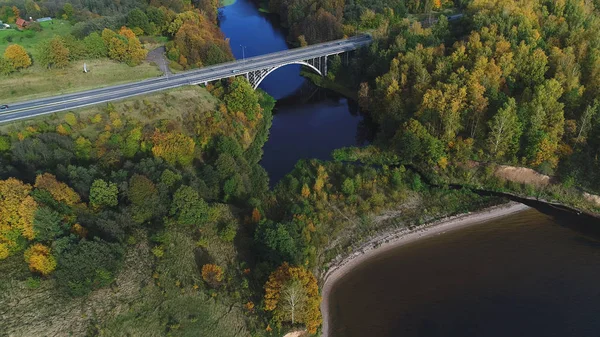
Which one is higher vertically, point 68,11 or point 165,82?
point 68,11

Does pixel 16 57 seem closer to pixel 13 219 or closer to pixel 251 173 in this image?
pixel 13 219

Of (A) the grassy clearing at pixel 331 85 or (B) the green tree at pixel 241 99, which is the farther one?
(A) the grassy clearing at pixel 331 85

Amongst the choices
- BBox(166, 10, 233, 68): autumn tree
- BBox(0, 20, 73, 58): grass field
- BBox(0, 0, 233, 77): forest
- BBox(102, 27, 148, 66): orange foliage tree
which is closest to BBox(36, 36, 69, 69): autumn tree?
BBox(0, 0, 233, 77): forest

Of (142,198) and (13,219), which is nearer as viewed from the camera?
(13,219)

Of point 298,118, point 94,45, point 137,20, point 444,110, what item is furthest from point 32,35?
point 444,110

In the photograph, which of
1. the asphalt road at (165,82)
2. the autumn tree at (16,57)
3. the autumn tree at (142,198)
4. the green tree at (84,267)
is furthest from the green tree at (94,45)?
the green tree at (84,267)

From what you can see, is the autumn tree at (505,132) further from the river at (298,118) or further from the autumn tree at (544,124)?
the river at (298,118)

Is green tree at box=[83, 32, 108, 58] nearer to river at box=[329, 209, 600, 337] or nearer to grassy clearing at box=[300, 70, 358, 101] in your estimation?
grassy clearing at box=[300, 70, 358, 101]
